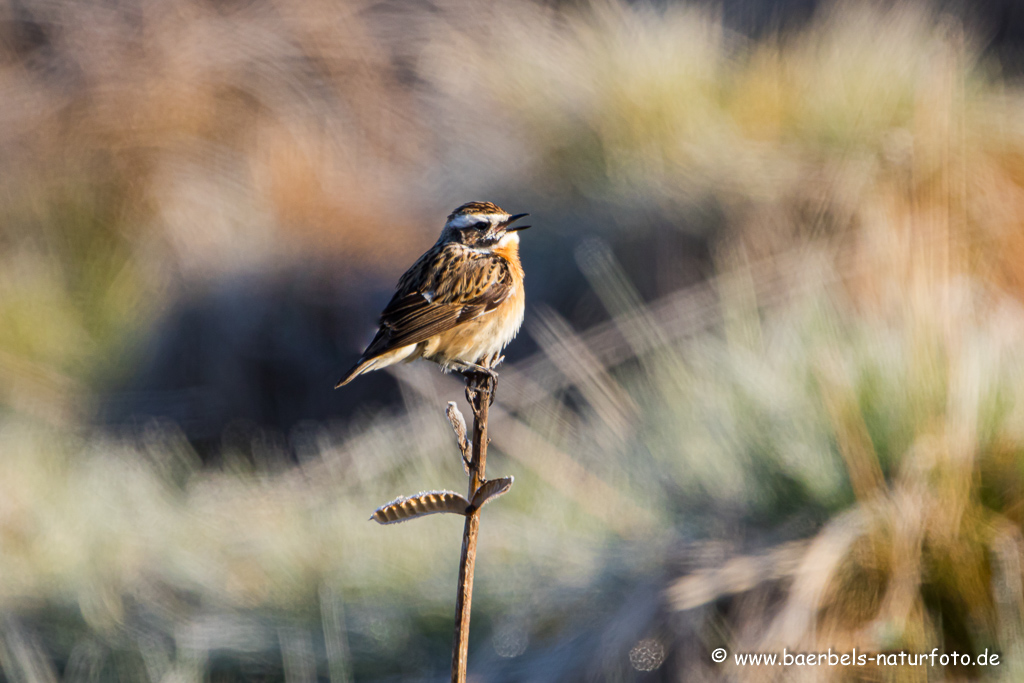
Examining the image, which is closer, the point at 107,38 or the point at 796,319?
the point at 796,319

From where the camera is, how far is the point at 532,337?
4.12m

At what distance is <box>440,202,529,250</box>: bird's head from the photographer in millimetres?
2283

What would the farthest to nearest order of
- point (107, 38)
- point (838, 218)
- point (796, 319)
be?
1. point (107, 38)
2. point (838, 218)
3. point (796, 319)

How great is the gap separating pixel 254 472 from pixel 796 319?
123 inches

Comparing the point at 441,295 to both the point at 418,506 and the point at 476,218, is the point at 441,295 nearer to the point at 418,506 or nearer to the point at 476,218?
the point at 476,218

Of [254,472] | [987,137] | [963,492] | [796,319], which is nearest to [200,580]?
[254,472]

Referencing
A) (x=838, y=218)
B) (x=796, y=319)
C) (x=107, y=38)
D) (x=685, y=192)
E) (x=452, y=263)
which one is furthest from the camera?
(x=107, y=38)

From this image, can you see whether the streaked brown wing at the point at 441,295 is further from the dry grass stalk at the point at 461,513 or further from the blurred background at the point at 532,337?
the dry grass stalk at the point at 461,513

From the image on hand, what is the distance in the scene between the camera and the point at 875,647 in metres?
2.03

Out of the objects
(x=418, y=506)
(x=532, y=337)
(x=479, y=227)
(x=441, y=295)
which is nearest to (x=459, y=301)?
(x=441, y=295)

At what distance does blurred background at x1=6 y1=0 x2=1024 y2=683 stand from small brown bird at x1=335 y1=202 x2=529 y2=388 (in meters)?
0.71

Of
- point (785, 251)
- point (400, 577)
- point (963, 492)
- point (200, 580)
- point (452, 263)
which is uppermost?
point (452, 263)

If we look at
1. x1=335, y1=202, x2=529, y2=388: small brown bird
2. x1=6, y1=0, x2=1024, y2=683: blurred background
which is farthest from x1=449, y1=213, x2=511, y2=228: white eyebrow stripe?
x1=6, y1=0, x2=1024, y2=683: blurred background

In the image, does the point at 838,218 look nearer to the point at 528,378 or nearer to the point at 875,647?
the point at 528,378
